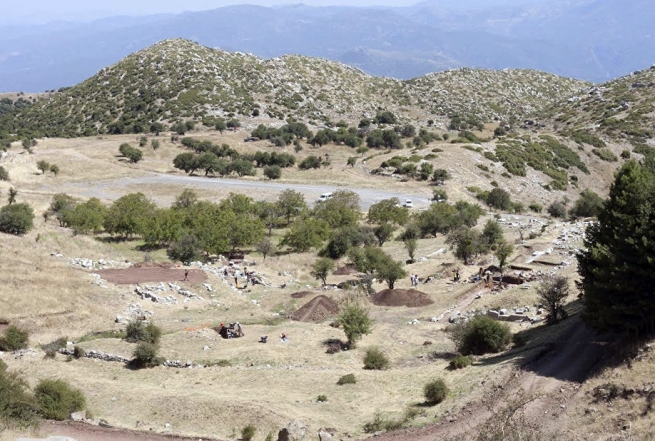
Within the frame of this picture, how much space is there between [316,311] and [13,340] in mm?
17775

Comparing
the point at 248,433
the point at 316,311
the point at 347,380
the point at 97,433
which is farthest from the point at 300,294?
the point at 97,433

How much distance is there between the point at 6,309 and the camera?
3438 centimetres

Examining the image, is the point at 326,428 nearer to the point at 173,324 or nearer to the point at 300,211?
the point at 173,324

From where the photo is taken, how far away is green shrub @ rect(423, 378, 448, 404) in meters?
23.6

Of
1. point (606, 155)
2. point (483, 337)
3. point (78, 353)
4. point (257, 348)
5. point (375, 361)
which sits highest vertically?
point (606, 155)

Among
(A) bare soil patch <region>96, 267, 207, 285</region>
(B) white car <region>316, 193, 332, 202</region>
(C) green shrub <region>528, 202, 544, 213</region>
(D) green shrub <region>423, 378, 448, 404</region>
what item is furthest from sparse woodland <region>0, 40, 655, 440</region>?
(B) white car <region>316, 193, 332, 202</region>

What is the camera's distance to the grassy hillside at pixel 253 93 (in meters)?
141

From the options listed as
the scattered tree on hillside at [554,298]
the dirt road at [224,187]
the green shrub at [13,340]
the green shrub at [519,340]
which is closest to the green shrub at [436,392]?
the green shrub at [519,340]

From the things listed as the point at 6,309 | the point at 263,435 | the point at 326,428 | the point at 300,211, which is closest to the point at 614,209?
the point at 326,428

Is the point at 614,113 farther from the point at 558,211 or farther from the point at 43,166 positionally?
the point at 43,166

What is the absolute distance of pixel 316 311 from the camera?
39.8m

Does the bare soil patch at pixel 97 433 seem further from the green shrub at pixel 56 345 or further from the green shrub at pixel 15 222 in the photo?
the green shrub at pixel 15 222

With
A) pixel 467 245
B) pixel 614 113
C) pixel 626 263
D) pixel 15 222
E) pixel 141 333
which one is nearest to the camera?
pixel 626 263

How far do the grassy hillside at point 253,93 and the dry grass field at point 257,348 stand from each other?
274 ft
